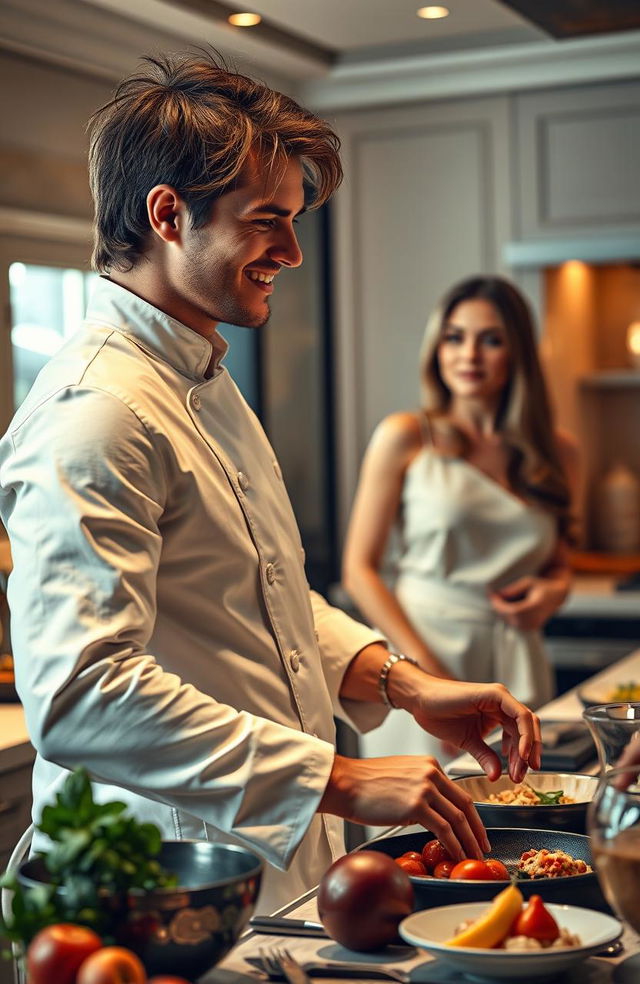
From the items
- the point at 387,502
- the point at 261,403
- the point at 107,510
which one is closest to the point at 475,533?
the point at 387,502

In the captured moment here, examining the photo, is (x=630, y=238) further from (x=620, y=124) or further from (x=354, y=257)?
(x=354, y=257)

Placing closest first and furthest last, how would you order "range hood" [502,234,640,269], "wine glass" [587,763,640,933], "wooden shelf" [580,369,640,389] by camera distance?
1. "wine glass" [587,763,640,933]
2. "range hood" [502,234,640,269]
3. "wooden shelf" [580,369,640,389]

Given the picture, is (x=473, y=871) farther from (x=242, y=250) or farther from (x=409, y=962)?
(x=242, y=250)

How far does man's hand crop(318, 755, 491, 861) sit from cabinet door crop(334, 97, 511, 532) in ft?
9.97

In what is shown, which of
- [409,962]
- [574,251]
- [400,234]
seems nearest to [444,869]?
[409,962]

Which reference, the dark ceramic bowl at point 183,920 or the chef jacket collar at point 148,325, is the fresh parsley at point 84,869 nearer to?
the dark ceramic bowl at point 183,920

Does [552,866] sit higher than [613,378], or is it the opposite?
[613,378]

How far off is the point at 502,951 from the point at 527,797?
0.51 metres

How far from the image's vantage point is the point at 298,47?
3820 millimetres

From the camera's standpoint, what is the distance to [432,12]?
353cm

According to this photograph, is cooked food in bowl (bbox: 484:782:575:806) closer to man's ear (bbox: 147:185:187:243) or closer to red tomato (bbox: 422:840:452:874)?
red tomato (bbox: 422:840:452:874)

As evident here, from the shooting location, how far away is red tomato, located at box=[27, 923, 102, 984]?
902 mm

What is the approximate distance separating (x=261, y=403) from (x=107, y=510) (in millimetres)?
2907

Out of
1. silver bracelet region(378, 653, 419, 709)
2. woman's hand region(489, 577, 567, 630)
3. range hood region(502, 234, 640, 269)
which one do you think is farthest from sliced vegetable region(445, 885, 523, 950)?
range hood region(502, 234, 640, 269)
